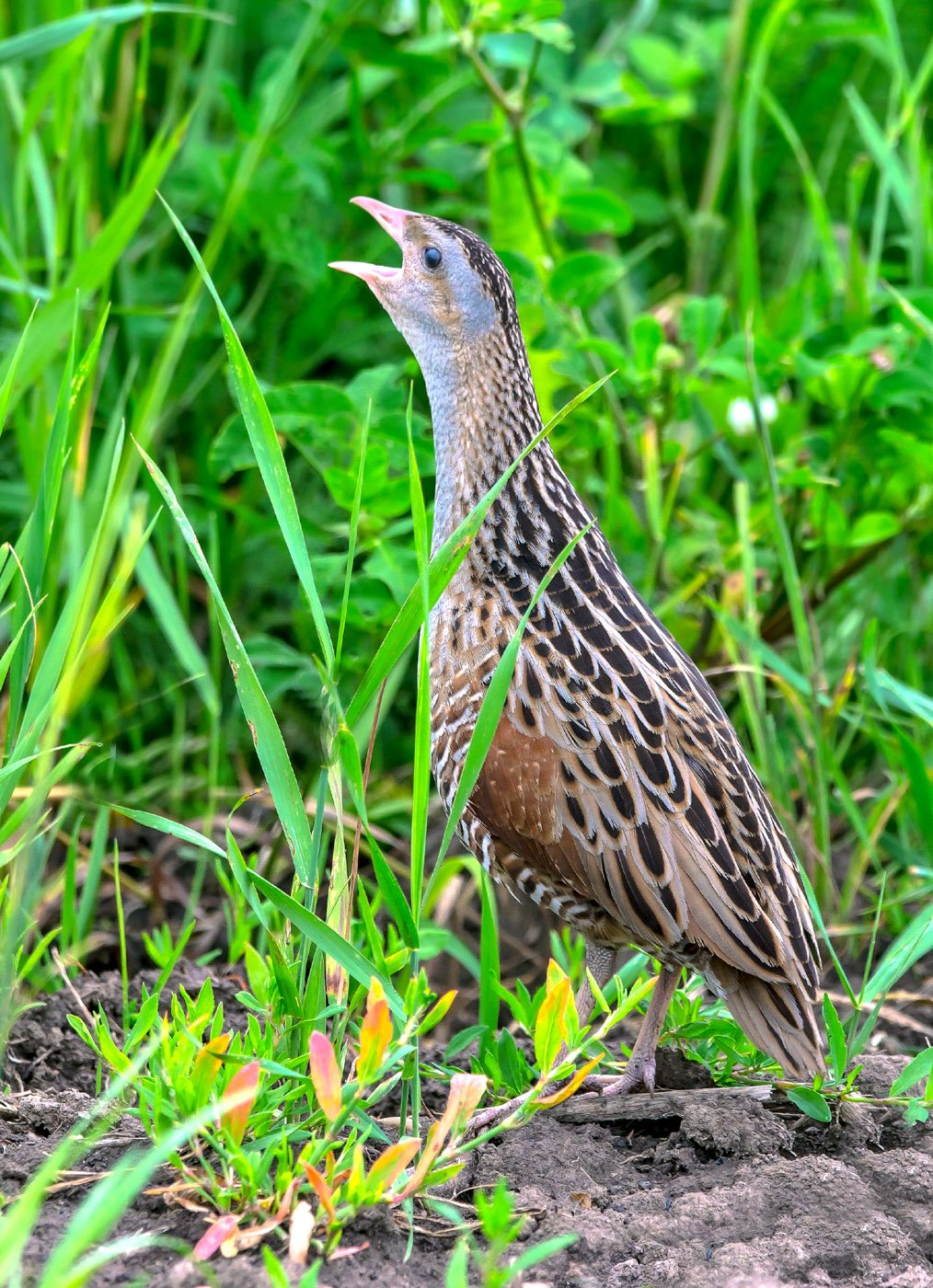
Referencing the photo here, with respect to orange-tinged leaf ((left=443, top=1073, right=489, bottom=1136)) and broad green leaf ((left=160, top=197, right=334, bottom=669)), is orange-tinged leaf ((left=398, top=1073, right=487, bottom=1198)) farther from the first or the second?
broad green leaf ((left=160, top=197, right=334, bottom=669))

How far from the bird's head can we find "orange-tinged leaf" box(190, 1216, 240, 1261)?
1.90m

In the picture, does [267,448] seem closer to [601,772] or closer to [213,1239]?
[601,772]

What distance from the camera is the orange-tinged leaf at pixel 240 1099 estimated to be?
6.54 ft

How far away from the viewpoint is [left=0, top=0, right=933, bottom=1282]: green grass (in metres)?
3.12

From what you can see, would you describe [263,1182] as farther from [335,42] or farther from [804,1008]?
[335,42]

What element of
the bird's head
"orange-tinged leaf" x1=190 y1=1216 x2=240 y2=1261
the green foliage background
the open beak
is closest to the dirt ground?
"orange-tinged leaf" x1=190 y1=1216 x2=240 y2=1261

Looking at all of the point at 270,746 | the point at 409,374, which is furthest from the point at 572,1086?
the point at 409,374

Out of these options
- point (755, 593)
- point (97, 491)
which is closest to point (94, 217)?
point (97, 491)

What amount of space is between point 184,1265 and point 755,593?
251 centimetres

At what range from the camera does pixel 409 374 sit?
400cm

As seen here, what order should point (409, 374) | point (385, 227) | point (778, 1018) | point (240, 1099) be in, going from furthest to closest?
point (409, 374) → point (385, 227) → point (778, 1018) → point (240, 1099)

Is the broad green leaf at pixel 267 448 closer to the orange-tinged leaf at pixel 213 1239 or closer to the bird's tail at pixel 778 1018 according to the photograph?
the orange-tinged leaf at pixel 213 1239

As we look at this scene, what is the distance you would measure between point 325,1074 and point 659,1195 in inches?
25.9

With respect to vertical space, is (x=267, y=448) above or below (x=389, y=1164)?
above
